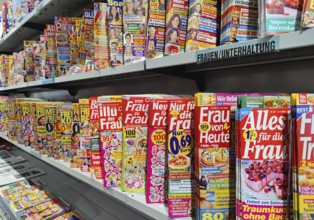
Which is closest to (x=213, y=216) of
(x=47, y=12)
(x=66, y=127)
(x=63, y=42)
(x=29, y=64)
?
(x=66, y=127)

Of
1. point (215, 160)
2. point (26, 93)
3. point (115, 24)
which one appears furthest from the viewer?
point (26, 93)

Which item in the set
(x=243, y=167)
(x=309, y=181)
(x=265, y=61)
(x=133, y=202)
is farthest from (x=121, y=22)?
(x=309, y=181)

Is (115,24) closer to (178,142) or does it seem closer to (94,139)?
(94,139)

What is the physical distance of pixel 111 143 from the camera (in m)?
1.12

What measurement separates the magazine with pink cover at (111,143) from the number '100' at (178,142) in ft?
1.14

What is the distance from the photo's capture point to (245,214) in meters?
0.61

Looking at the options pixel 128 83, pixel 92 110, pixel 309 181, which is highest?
pixel 128 83

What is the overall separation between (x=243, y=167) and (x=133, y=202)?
1.67 feet

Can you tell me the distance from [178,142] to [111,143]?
379mm

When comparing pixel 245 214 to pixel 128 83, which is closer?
pixel 245 214

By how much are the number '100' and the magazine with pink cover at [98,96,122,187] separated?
13.7 inches

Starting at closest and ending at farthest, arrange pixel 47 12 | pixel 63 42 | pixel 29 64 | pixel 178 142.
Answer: pixel 178 142
pixel 63 42
pixel 47 12
pixel 29 64

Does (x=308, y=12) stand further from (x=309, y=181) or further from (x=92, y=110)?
(x=92, y=110)

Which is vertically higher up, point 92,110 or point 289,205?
point 92,110
